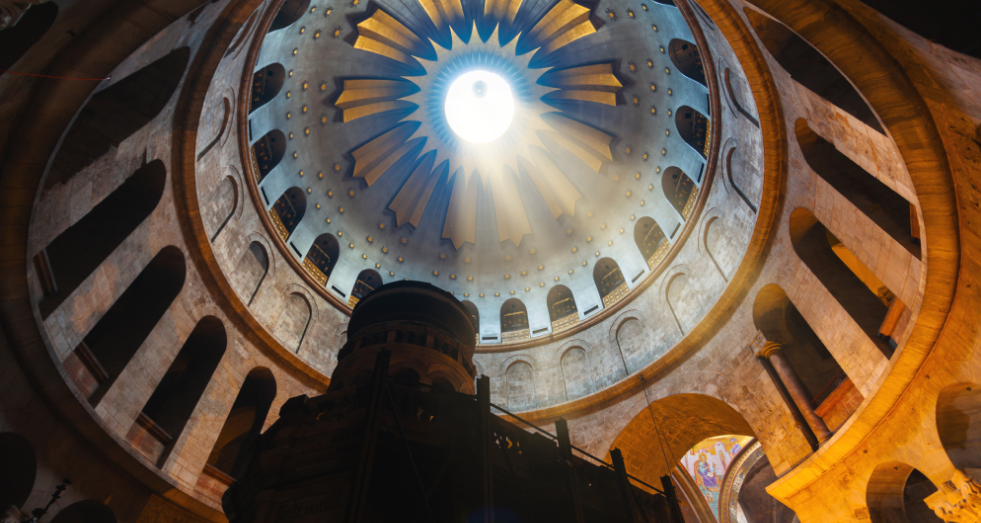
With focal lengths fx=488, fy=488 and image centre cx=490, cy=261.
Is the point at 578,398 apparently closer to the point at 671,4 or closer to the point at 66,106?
the point at 671,4

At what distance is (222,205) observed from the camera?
1412 centimetres

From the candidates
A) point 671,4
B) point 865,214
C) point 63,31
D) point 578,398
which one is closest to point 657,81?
point 671,4

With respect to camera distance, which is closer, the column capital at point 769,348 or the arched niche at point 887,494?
the arched niche at point 887,494

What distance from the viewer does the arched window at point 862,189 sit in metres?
8.66

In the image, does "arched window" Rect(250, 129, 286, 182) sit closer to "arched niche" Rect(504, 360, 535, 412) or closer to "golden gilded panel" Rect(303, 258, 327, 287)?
"golden gilded panel" Rect(303, 258, 327, 287)

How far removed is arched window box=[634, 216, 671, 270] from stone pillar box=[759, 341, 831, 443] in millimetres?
6123

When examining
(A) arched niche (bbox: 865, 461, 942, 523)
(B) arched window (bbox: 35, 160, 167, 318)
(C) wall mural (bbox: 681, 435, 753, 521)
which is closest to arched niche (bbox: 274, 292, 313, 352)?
(B) arched window (bbox: 35, 160, 167, 318)

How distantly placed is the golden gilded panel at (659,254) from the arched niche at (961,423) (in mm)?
10028

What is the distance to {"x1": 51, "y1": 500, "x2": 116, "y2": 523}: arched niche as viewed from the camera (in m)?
8.56

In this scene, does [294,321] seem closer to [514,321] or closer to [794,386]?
[514,321]

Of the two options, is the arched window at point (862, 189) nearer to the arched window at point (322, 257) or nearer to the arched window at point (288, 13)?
the arched window at point (288, 13)

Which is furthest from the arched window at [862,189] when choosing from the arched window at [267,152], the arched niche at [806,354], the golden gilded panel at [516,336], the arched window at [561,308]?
the arched window at [267,152]

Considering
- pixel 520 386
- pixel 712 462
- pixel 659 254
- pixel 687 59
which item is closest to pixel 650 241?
pixel 659 254

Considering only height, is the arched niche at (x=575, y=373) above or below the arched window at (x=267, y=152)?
below
